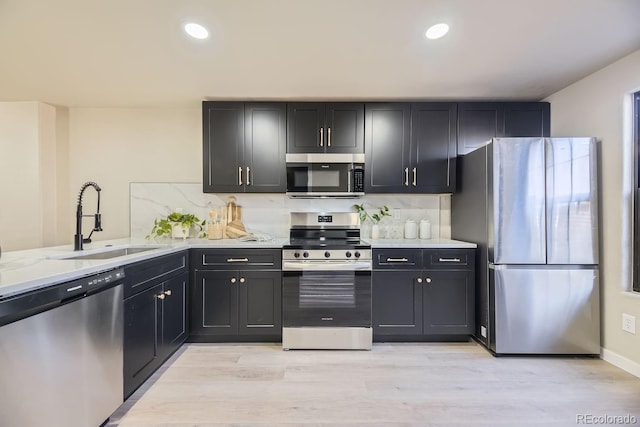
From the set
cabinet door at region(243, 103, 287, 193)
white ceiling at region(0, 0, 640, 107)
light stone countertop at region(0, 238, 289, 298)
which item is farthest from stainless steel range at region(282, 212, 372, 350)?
white ceiling at region(0, 0, 640, 107)

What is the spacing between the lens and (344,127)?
3.03 metres

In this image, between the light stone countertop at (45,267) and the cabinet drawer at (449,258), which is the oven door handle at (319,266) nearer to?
the cabinet drawer at (449,258)

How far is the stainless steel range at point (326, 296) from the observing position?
103 inches

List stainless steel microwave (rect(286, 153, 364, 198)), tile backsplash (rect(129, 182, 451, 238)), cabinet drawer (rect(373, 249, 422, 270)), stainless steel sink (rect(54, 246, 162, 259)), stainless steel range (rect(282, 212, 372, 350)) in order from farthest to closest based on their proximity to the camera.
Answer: tile backsplash (rect(129, 182, 451, 238)), stainless steel microwave (rect(286, 153, 364, 198)), cabinet drawer (rect(373, 249, 422, 270)), stainless steel range (rect(282, 212, 372, 350)), stainless steel sink (rect(54, 246, 162, 259))

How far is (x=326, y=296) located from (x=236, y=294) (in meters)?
0.81

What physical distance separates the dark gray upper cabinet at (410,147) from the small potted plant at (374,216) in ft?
1.12

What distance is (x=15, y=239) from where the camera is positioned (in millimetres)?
3197

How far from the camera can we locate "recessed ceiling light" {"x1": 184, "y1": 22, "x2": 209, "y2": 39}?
1950 mm

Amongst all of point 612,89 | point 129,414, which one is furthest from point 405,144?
point 129,414

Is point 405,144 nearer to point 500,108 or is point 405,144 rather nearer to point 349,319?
point 500,108

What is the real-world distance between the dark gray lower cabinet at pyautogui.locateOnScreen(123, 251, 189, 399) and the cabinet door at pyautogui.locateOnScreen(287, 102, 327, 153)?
149 centimetres

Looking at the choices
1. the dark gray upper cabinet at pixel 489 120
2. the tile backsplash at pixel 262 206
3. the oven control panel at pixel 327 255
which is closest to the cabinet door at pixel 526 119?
the dark gray upper cabinet at pixel 489 120

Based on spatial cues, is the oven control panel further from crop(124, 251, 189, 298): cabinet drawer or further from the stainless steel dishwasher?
the stainless steel dishwasher

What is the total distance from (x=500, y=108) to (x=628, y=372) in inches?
94.6
